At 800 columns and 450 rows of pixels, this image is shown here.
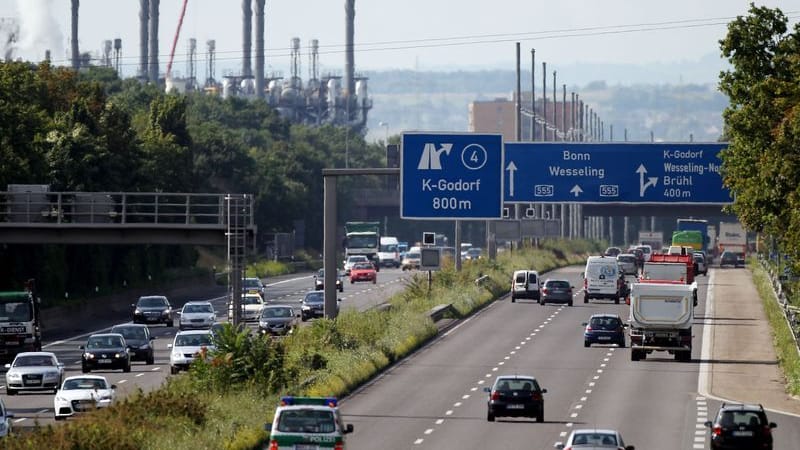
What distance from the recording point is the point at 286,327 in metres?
74.5

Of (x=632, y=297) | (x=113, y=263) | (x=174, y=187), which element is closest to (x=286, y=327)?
(x=632, y=297)

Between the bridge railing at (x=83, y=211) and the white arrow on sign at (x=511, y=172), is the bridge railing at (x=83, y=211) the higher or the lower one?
the lower one

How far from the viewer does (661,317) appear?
6444cm

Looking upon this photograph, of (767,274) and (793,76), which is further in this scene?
(767,274)

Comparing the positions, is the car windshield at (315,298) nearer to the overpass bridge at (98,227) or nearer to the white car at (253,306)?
the white car at (253,306)

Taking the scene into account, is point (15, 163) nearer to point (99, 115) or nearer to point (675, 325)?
point (99, 115)

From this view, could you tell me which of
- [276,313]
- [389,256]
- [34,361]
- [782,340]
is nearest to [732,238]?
[389,256]

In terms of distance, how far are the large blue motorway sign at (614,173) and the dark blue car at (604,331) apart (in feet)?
16.2

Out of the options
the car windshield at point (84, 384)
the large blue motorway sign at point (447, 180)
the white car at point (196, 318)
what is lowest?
the white car at point (196, 318)

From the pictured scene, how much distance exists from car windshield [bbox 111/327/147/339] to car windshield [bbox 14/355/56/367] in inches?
419

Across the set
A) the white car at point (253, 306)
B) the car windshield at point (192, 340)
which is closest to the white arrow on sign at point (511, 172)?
the car windshield at point (192, 340)

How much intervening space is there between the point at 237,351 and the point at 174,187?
74.1 meters

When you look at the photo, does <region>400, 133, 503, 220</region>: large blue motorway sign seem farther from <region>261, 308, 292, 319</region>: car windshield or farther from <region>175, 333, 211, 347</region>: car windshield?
<region>261, 308, 292, 319</region>: car windshield

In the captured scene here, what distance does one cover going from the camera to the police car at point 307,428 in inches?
1257
